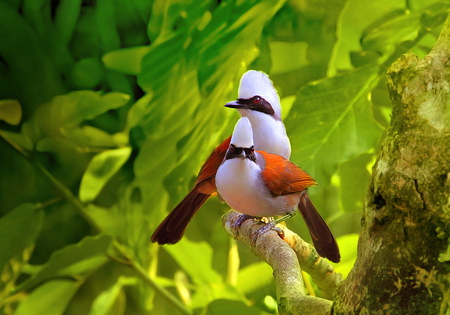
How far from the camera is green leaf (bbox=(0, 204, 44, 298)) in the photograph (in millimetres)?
1105

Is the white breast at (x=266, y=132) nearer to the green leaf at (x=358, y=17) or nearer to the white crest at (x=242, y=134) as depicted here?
the white crest at (x=242, y=134)

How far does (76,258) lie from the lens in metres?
1.09

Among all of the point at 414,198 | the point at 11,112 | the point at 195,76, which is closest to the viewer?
the point at 414,198

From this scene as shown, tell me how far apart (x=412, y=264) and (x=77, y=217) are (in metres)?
1.12

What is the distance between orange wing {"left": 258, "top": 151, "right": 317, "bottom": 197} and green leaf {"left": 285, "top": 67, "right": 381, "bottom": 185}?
242mm

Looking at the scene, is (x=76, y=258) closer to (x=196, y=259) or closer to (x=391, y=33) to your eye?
(x=196, y=259)

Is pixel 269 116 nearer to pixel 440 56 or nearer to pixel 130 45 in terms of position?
pixel 440 56

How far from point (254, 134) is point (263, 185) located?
8 centimetres

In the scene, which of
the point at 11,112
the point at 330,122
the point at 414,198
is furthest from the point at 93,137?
the point at 414,198

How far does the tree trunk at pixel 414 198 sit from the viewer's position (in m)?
0.38

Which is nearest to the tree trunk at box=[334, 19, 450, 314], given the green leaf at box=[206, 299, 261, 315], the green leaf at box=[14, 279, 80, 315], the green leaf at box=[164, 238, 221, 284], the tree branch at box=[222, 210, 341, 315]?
the tree branch at box=[222, 210, 341, 315]

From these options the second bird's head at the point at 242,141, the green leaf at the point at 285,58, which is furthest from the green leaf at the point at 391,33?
the second bird's head at the point at 242,141

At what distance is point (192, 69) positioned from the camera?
0.98 metres

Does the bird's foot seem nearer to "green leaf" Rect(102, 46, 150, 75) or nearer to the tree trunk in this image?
the tree trunk
